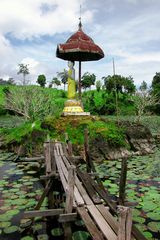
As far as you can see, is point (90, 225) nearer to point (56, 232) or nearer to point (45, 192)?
point (56, 232)

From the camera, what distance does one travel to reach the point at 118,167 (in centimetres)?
1140

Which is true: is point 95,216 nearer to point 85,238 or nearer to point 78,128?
point 85,238

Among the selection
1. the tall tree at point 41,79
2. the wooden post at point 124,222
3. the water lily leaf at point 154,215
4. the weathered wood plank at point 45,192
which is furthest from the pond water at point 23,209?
the tall tree at point 41,79

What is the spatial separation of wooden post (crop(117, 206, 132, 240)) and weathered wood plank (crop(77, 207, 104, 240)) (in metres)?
0.68

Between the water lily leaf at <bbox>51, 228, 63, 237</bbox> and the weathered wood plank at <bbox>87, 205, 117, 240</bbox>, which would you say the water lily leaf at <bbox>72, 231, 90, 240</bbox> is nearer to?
the water lily leaf at <bbox>51, 228, 63, 237</bbox>

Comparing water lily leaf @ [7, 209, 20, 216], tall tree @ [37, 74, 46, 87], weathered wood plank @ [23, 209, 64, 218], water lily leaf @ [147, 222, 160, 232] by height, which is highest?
tall tree @ [37, 74, 46, 87]

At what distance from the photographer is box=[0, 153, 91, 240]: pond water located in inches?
225

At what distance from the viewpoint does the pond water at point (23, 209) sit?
18.7ft

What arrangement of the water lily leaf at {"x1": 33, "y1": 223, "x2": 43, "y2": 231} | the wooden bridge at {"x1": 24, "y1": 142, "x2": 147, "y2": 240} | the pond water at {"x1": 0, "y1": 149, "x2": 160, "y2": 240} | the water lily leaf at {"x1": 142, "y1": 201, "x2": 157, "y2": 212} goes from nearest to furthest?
1. the wooden bridge at {"x1": 24, "y1": 142, "x2": 147, "y2": 240}
2. the pond water at {"x1": 0, "y1": 149, "x2": 160, "y2": 240}
3. the water lily leaf at {"x1": 33, "y1": 223, "x2": 43, "y2": 231}
4. the water lily leaf at {"x1": 142, "y1": 201, "x2": 157, "y2": 212}

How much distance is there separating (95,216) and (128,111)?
49.1m

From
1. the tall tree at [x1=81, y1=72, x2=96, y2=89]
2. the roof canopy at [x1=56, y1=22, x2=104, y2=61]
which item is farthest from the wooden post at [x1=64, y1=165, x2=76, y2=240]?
the tall tree at [x1=81, y1=72, x2=96, y2=89]

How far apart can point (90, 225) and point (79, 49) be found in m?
12.1

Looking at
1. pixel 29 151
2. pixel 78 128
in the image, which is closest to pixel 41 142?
pixel 29 151

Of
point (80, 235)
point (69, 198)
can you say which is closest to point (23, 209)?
point (80, 235)
